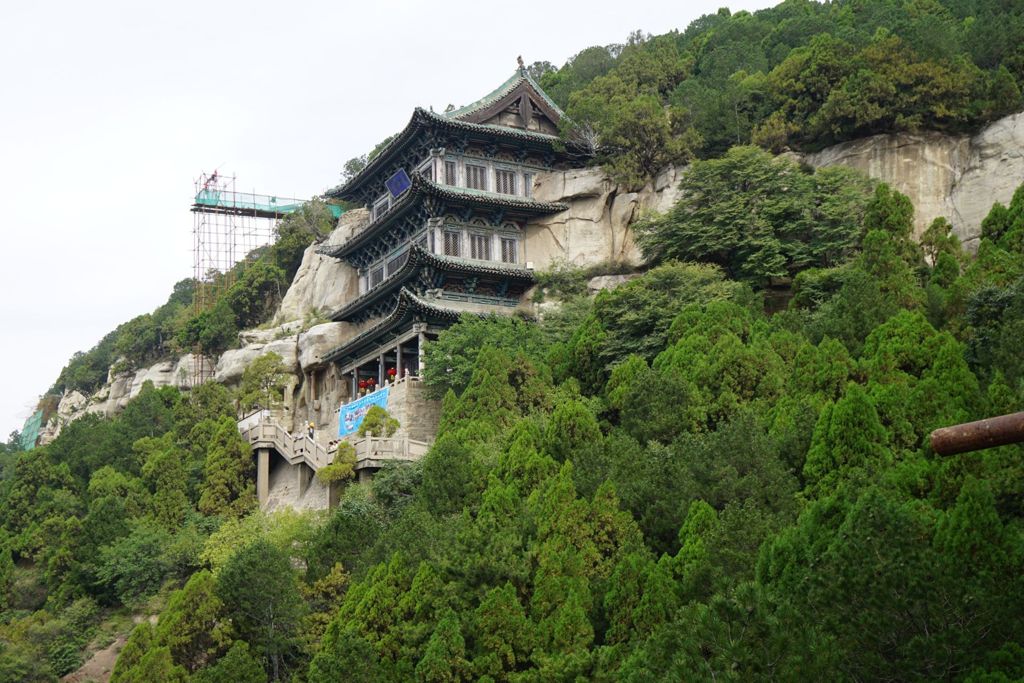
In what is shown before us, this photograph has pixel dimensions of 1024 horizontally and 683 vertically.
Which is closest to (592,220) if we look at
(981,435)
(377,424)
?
(377,424)

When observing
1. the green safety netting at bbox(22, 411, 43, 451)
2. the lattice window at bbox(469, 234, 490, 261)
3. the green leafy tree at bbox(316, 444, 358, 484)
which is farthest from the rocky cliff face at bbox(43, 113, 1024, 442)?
the green leafy tree at bbox(316, 444, 358, 484)

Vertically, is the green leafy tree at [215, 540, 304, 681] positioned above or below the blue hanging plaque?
below

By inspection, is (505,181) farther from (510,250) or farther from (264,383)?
(264,383)

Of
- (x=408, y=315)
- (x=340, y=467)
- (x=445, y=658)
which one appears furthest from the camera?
(x=408, y=315)

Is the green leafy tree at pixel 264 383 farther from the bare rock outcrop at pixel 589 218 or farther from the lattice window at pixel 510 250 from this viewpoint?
the bare rock outcrop at pixel 589 218

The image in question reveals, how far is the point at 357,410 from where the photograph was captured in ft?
126

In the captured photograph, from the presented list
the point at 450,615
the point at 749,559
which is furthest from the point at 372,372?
the point at 749,559

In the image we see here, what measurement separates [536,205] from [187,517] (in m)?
15.5

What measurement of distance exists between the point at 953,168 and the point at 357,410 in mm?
17689

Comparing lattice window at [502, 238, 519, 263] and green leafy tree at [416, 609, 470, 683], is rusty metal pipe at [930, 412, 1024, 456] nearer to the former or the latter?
green leafy tree at [416, 609, 470, 683]

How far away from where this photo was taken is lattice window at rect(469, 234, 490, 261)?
44000 millimetres

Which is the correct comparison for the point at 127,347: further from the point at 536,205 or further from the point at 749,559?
the point at 749,559

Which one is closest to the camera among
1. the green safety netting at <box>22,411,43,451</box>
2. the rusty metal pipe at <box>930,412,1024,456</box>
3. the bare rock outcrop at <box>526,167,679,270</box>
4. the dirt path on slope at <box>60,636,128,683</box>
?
the rusty metal pipe at <box>930,412,1024,456</box>

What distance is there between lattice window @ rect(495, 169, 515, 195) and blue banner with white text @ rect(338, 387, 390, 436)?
399 inches
